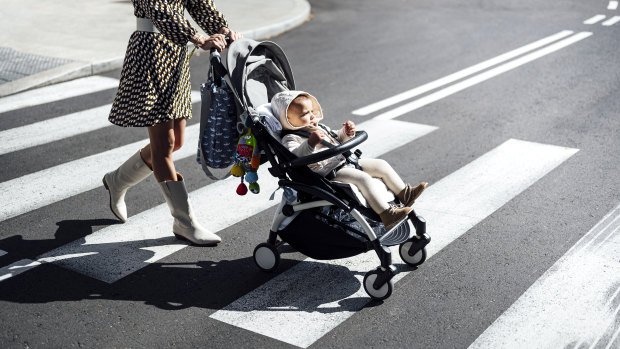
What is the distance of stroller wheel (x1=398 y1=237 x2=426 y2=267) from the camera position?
185 inches

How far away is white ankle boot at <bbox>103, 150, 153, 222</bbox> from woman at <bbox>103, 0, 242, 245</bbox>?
0.91ft

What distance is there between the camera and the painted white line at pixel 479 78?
8.23m

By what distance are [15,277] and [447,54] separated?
7639mm

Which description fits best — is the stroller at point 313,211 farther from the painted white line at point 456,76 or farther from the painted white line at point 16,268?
the painted white line at point 456,76

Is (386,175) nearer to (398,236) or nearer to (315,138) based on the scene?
(398,236)

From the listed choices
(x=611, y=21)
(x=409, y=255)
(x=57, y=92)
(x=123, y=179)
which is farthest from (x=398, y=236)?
(x=611, y=21)

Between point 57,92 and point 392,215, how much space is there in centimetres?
577

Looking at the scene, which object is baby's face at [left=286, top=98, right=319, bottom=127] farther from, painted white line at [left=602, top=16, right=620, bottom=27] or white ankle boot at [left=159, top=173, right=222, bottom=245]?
painted white line at [left=602, top=16, right=620, bottom=27]

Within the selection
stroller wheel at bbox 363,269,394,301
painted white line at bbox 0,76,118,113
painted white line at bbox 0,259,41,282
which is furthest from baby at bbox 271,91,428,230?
painted white line at bbox 0,76,118,113

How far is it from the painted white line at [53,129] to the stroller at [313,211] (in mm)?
3100

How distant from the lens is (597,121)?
7711mm

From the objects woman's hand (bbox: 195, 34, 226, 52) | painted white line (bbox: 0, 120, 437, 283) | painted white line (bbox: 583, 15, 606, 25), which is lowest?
painted white line (bbox: 583, 15, 606, 25)

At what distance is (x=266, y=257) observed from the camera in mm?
4637

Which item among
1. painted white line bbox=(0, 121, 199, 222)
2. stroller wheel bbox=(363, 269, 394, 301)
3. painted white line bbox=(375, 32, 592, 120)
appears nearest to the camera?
stroller wheel bbox=(363, 269, 394, 301)
